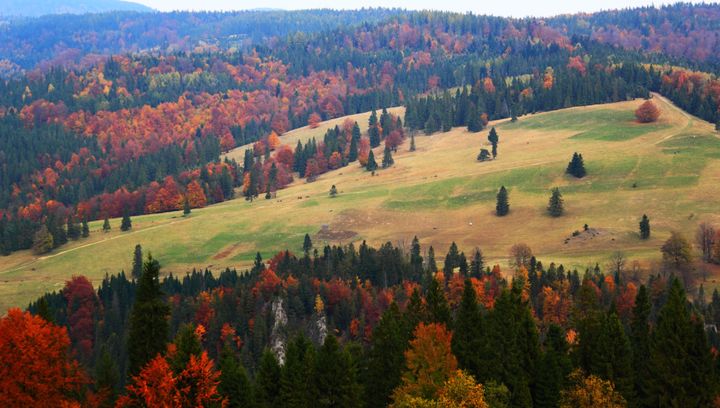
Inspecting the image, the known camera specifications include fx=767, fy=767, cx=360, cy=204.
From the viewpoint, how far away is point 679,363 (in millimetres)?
63031

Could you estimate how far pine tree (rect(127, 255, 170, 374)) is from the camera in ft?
177

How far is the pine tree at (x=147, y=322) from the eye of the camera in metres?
54.0

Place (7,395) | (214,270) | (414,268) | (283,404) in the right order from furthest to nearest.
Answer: (214,270) → (414,268) → (283,404) → (7,395)

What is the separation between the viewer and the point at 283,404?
62.7 metres

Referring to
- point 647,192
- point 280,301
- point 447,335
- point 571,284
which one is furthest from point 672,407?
point 647,192

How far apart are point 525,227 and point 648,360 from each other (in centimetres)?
12433

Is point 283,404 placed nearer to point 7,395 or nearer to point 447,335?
point 447,335

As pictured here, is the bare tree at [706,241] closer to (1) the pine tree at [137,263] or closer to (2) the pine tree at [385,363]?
(2) the pine tree at [385,363]

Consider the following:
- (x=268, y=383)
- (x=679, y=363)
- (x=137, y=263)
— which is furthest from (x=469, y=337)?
(x=137, y=263)

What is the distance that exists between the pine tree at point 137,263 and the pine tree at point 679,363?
13953 centimetres

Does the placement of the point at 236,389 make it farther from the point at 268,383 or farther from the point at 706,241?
the point at 706,241

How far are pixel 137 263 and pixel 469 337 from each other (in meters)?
→ 137

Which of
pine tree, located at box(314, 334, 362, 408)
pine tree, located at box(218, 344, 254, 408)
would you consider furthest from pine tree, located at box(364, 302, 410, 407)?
pine tree, located at box(218, 344, 254, 408)

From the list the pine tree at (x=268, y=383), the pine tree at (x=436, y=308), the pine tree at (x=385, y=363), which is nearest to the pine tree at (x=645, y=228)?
the pine tree at (x=436, y=308)
